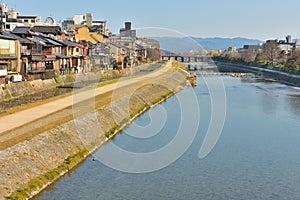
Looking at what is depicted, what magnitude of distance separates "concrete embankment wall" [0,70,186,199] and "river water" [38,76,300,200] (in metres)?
0.46

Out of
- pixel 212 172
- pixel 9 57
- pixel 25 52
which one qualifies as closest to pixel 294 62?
pixel 25 52

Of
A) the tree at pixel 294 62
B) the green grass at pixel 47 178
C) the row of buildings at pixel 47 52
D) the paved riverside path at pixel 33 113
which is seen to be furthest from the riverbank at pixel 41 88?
the tree at pixel 294 62

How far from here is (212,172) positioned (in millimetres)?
14430

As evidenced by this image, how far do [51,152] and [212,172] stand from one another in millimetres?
5616

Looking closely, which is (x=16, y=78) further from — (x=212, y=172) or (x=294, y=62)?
(x=294, y=62)

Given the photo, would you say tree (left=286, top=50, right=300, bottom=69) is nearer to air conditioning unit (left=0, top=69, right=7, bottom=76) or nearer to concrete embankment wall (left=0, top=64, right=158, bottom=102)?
concrete embankment wall (left=0, top=64, right=158, bottom=102)

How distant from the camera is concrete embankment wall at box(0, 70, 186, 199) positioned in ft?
37.6

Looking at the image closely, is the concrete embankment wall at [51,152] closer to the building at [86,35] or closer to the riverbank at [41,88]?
the riverbank at [41,88]

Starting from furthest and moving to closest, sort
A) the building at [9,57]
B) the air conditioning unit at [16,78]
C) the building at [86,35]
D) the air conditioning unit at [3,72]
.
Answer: the building at [86,35] < the air conditioning unit at [16,78] < the building at [9,57] < the air conditioning unit at [3,72]

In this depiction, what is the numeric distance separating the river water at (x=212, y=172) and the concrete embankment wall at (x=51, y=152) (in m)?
0.46

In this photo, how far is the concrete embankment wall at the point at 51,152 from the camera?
37.6 feet

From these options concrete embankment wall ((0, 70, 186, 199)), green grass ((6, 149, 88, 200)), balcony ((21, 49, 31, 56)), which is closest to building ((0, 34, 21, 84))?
balcony ((21, 49, 31, 56))

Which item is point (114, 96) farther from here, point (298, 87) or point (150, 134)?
point (298, 87)

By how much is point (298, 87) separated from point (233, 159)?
34.9 m
